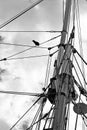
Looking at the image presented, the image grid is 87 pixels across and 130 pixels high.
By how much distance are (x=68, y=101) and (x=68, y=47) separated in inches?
79.9

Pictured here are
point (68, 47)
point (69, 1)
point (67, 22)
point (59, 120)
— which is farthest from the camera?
point (69, 1)

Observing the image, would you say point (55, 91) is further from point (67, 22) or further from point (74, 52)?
point (67, 22)

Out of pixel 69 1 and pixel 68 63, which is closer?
pixel 68 63

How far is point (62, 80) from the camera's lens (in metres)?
7.86

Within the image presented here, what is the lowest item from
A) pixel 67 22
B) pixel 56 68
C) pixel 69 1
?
pixel 56 68

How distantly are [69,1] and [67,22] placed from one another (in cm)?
118

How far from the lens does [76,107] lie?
7770 mm

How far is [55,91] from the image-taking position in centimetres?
789

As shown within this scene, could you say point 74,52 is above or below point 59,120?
above

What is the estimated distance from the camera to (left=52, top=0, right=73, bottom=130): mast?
6754mm

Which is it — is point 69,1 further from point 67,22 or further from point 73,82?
point 73,82

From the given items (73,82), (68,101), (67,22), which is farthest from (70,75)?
(67,22)

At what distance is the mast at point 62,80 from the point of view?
6.75 metres

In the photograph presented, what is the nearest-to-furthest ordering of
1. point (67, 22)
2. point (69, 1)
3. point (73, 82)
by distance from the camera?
point (73, 82) < point (67, 22) < point (69, 1)
